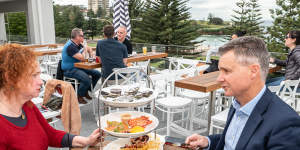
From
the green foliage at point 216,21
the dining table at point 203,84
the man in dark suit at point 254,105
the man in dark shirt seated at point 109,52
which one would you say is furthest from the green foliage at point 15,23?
the green foliage at point 216,21

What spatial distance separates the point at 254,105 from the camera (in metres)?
1.08

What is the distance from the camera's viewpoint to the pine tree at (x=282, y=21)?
22344 mm

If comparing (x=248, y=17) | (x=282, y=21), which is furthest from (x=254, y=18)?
(x=282, y=21)

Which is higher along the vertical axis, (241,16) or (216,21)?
(241,16)

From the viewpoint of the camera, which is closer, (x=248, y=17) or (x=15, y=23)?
(x=15, y=23)

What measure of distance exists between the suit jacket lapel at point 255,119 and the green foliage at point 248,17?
2685cm

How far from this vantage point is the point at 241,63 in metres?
1.04

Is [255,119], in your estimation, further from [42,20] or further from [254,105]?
[42,20]

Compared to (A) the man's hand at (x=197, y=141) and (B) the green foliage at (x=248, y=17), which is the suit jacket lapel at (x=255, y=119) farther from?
(B) the green foliage at (x=248, y=17)

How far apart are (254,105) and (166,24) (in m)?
24.9

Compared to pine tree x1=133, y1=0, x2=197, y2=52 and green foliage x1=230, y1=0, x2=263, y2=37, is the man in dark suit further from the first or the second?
green foliage x1=230, y1=0, x2=263, y2=37

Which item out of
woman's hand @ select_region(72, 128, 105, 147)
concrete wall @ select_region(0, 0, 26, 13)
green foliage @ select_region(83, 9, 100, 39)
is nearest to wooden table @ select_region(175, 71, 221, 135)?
woman's hand @ select_region(72, 128, 105, 147)

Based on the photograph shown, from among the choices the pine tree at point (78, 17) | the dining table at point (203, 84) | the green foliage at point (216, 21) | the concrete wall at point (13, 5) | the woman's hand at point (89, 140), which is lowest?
the woman's hand at point (89, 140)

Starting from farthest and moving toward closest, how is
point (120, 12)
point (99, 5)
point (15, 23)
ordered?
point (99, 5), point (15, 23), point (120, 12)
